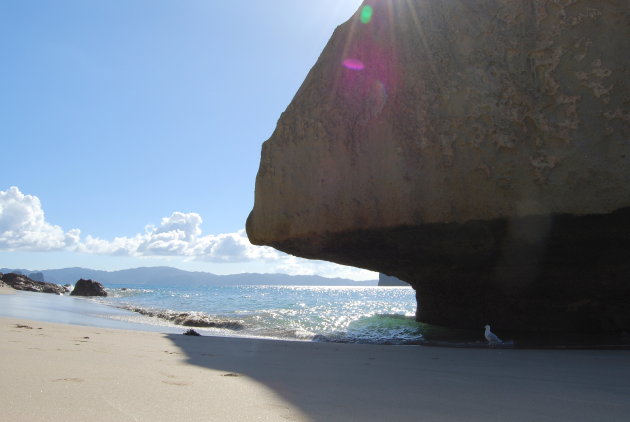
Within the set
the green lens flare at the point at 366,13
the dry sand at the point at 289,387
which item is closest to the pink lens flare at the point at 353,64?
the green lens flare at the point at 366,13

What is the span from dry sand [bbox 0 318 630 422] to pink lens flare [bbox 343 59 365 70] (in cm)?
500

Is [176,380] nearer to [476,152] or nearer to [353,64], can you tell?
[476,152]

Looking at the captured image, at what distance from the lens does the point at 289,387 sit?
3086mm

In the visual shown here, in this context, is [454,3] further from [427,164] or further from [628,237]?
[628,237]

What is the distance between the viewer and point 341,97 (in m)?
8.16

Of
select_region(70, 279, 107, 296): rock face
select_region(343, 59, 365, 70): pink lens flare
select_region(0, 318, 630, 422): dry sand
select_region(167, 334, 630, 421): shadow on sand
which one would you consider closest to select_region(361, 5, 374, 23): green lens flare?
select_region(343, 59, 365, 70): pink lens flare

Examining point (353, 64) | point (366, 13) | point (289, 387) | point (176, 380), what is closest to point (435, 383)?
point (289, 387)

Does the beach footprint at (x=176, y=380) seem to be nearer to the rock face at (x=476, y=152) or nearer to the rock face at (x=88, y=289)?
the rock face at (x=476, y=152)

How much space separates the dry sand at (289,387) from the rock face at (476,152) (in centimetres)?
239

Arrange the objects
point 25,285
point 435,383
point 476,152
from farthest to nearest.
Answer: point 25,285, point 476,152, point 435,383

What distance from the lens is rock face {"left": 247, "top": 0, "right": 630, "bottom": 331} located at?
20.9 ft

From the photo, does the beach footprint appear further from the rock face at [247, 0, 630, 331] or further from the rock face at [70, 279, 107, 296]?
the rock face at [70, 279, 107, 296]

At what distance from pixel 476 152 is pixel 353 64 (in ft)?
9.03

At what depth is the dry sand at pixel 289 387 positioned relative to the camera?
233 cm
